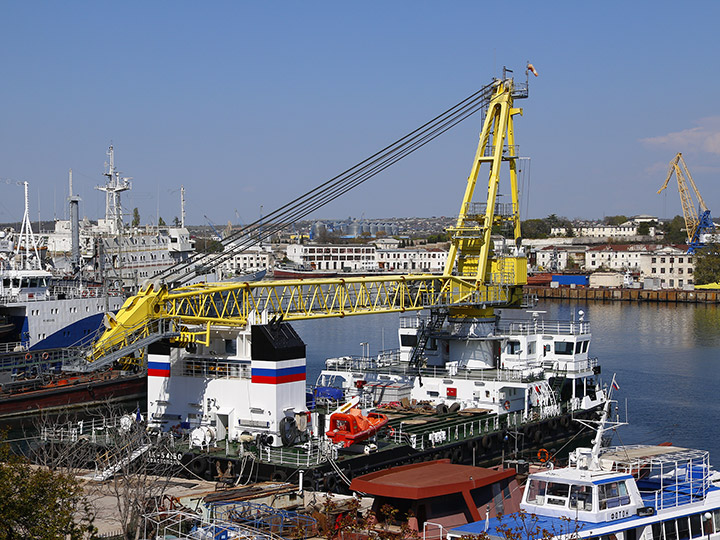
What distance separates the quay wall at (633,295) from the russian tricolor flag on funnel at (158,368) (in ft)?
295

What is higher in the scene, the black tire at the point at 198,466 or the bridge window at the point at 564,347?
the bridge window at the point at 564,347

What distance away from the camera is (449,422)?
29.1 m

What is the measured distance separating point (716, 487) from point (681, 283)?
11237 centimetres

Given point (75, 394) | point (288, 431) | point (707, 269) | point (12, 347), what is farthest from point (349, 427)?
point (707, 269)

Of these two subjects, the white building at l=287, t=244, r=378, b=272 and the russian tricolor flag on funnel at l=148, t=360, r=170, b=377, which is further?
the white building at l=287, t=244, r=378, b=272

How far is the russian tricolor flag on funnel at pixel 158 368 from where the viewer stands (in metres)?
27.3

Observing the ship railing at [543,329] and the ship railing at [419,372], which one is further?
the ship railing at [543,329]

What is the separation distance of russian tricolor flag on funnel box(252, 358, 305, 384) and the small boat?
157 centimetres

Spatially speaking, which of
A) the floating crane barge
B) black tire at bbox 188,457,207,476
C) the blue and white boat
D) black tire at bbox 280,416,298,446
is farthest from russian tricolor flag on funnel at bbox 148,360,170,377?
the blue and white boat

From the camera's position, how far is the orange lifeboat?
24422 millimetres

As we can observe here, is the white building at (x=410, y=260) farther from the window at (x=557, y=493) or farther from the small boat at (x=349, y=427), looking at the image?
the window at (x=557, y=493)

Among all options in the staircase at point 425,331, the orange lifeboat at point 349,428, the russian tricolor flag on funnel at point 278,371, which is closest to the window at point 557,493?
the orange lifeboat at point 349,428

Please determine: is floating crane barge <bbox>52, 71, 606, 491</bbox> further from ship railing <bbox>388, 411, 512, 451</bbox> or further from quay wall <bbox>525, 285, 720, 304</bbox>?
quay wall <bbox>525, 285, 720, 304</bbox>

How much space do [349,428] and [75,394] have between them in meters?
20.3
